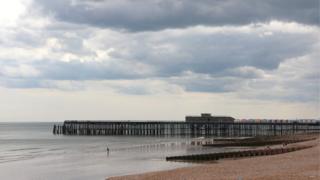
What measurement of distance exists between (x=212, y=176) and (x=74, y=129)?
10891cm

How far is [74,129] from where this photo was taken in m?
133

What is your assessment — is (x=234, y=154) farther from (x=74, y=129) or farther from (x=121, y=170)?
(x=74, y=129)

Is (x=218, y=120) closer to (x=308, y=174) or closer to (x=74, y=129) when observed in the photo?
(x=74, y=129)

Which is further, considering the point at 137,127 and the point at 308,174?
the point at 137,127

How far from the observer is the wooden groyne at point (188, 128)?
392 ft

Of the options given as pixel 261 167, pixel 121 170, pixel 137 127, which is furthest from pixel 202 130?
pixel 261 167

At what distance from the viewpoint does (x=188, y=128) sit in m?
130

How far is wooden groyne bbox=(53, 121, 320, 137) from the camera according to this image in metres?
120

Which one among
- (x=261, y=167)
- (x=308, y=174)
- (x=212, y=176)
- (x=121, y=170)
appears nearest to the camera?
(x=308, y=174)

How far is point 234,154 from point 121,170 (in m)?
11.6

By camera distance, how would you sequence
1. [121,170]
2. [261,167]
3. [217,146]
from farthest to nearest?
1. [217,146]
2. [121,170]
3. [261,167]

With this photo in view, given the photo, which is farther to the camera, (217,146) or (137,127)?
(137,127)

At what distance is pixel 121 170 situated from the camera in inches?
1554

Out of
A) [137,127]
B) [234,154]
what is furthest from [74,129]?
[234,154]
